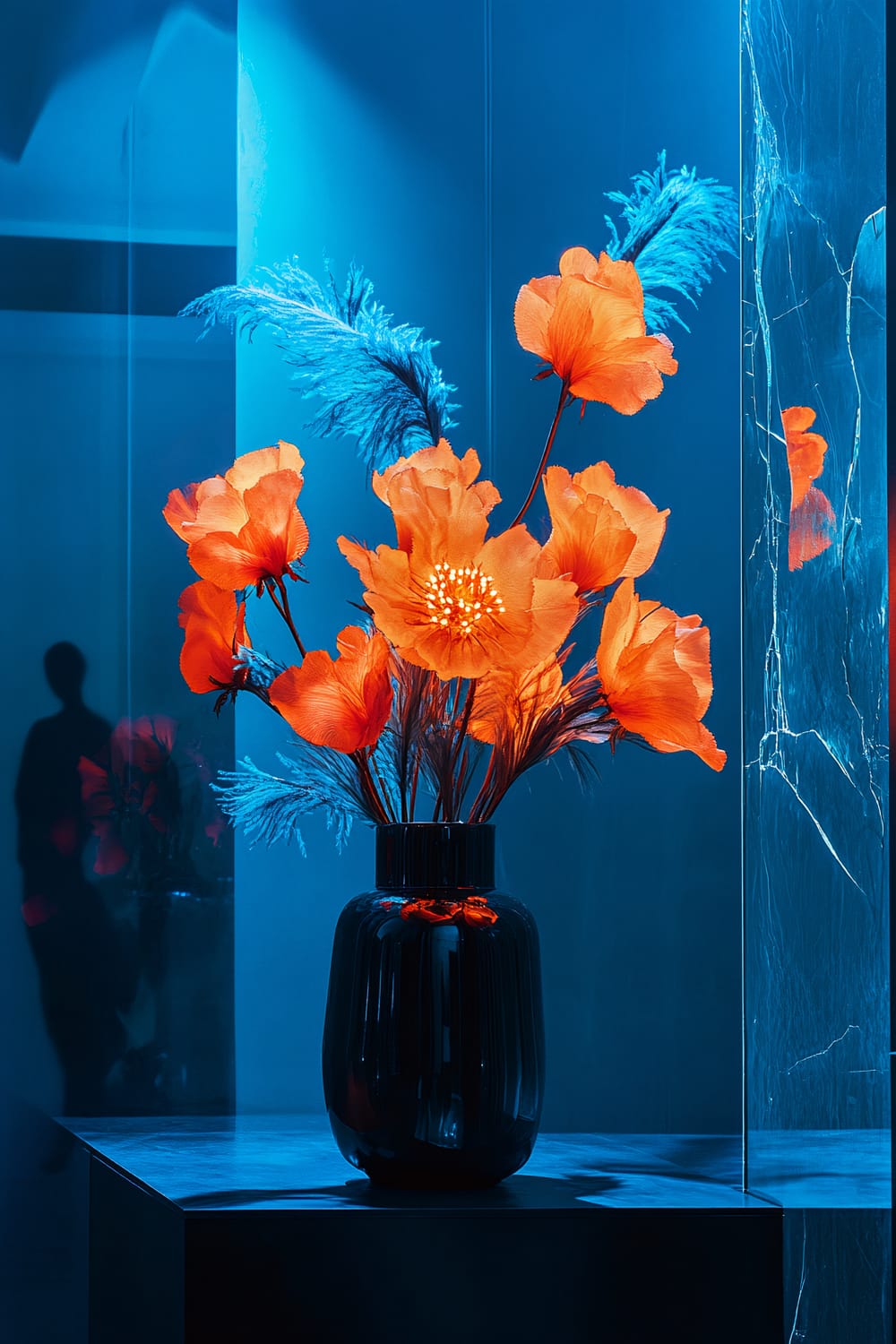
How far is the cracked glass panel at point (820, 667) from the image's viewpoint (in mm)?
900

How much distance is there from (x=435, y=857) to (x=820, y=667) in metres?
0.27

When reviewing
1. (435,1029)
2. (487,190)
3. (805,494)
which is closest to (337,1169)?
(435,1029)

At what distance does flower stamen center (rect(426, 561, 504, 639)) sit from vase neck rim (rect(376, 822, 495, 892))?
14cm

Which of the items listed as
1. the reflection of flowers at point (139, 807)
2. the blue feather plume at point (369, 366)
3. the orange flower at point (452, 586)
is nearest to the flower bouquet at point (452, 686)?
the orange flower at point (452, 586)

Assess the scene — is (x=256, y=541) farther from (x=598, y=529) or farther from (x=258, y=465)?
(x=598, y=529)

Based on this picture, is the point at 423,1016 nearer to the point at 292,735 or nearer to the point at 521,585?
the point at 521,585

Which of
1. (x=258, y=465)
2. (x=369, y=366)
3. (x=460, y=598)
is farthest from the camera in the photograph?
(x=369, y=366)

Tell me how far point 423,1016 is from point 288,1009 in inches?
18.7

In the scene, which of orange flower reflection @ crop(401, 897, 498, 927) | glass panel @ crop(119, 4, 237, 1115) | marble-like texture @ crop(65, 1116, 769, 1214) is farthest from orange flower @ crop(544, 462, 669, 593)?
glass panel @ crop(119, 4, 237, 1115)

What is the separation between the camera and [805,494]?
3.23 feet

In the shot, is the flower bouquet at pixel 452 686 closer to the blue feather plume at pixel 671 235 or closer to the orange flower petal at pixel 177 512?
the orange flower petal at pixel 177 512

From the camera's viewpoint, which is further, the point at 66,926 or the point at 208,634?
the point at 66,926

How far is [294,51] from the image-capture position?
4.62ft

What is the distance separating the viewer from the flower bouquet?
0.89 metres
